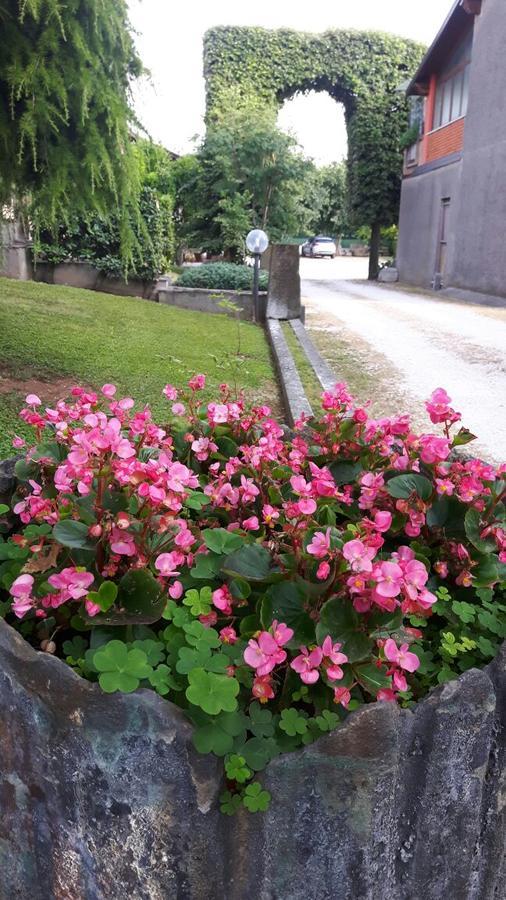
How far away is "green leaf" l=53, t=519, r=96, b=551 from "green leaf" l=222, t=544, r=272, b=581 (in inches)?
10.0

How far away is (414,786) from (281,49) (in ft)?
89.6

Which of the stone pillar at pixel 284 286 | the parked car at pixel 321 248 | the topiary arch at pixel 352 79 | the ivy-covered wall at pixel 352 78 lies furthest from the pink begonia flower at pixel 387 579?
the parked car at pixel 321 248

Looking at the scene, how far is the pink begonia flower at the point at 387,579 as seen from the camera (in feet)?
3.59

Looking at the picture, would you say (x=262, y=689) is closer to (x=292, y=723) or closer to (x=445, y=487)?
(x=292, y=723)

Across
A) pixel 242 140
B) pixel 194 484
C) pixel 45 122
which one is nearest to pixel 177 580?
pixel 194 484

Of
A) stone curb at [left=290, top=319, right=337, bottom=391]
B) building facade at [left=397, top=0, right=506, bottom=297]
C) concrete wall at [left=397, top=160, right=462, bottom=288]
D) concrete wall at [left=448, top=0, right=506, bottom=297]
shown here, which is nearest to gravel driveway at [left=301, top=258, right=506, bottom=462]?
stone curb at [left=290, top=319, right=337, bottom=391]

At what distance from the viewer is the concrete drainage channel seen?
228 inches

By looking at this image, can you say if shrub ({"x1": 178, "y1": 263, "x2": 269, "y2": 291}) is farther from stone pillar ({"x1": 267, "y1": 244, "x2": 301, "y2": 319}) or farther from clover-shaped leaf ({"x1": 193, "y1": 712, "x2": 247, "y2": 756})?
clover-shaped leaf ({"x1": 193, "y1": 712, "x2": 247, "y2": 756})

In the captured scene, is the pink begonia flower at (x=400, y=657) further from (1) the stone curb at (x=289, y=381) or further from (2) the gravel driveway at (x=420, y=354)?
(2) the gravel driveway at (x=420, y=354)

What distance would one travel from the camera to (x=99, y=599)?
3.88 feet

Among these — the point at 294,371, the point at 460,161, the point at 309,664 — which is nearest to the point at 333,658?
the point at 309,664

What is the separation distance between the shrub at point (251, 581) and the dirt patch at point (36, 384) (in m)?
4.07

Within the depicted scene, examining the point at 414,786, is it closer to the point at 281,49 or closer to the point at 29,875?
the point at 29,875

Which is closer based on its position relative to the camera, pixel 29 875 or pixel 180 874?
pixel 180 874
